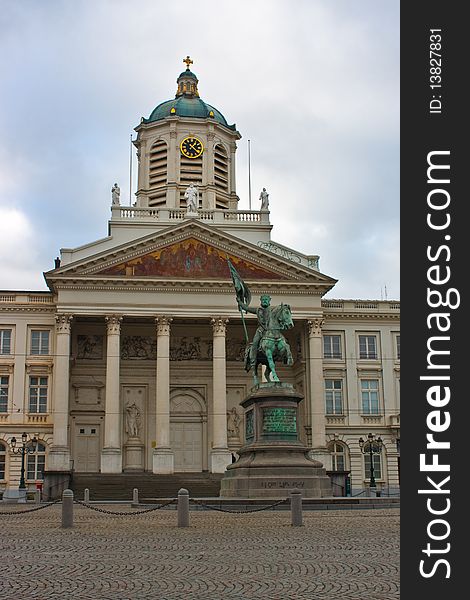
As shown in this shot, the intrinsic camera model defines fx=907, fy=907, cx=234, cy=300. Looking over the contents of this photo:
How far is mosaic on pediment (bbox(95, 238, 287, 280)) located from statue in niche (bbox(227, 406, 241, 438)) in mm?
10344

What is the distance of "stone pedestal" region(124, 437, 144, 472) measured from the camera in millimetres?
61969

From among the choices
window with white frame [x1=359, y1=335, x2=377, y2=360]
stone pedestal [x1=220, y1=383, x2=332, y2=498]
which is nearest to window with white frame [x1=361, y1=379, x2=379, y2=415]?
window with white frame [x1=359, y1=335, x2=377, y2=360]

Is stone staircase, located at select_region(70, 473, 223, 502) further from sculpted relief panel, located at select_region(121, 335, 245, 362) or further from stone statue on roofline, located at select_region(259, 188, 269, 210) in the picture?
stone statue on roofline, located at select_region(259, 188, 269, 210)

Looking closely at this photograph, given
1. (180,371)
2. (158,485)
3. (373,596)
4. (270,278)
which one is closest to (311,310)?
(270,278)

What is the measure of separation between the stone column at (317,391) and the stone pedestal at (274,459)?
27.8m

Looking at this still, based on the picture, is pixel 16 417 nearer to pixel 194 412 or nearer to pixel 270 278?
pixel 194 412

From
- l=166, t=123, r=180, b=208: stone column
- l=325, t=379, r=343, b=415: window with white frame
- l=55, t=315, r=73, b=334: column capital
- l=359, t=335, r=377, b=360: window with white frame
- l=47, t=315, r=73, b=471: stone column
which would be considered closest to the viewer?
l=47, t=315, r=73, b=471: stone column

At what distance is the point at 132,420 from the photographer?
63.0m

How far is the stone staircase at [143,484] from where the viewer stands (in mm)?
51281

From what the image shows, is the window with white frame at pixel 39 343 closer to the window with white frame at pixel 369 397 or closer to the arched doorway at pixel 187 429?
the arched doorway at pixel 187 429

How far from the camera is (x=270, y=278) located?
6019 cm

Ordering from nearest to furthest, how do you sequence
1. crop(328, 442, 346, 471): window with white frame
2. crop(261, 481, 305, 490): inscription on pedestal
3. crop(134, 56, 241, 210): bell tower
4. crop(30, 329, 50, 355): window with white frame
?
crop(261, 481, 305, 490): inscription on pedestal
crop(30, 329, 50, 355): window with white frame
crop(328, 442, 346, 471): window with white frame
crop(134, 56, 241, 210): bell tower

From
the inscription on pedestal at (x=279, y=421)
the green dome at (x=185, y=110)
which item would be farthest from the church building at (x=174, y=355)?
the inscription on pedestal at (x=279, y=421)

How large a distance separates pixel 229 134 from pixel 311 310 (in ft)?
70.0
